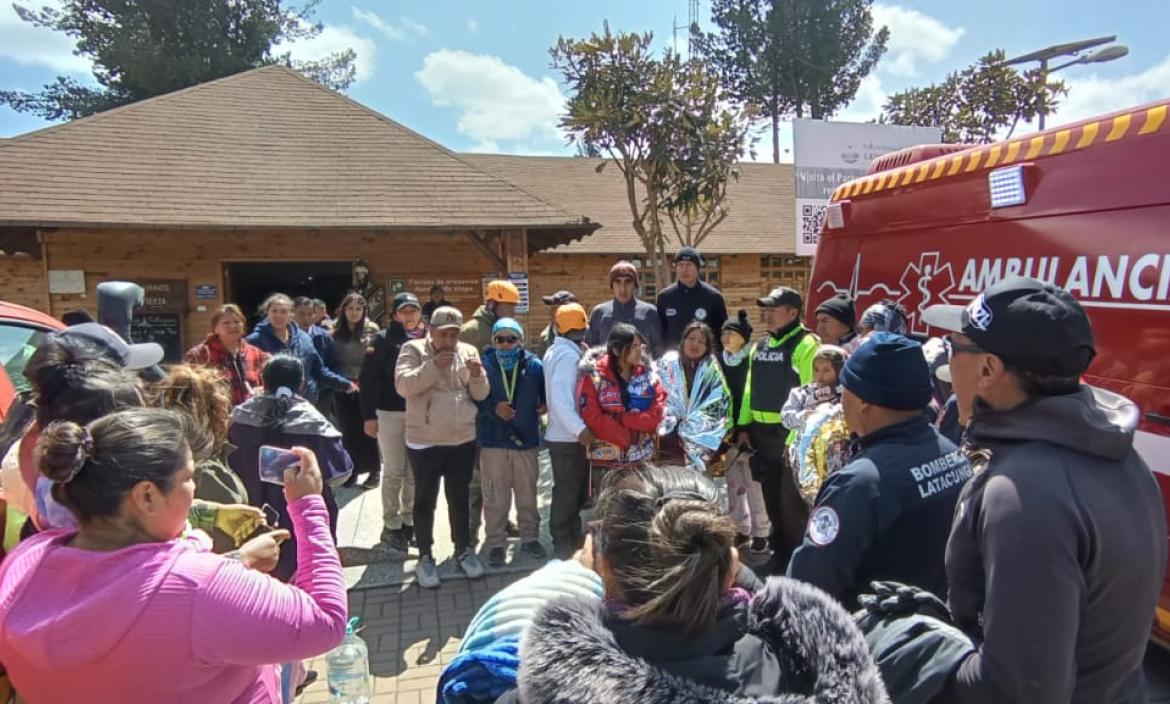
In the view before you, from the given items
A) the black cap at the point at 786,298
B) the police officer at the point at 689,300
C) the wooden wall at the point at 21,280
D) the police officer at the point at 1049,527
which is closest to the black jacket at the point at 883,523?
the police officer at the point at 1049,527

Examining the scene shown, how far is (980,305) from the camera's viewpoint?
4.67 feet

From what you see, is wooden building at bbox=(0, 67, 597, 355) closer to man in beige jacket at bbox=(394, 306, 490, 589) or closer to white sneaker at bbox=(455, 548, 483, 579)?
man in beige jacket at bbox=(394, 306, 490, 589)

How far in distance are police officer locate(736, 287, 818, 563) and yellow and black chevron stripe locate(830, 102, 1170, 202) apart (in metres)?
0.95

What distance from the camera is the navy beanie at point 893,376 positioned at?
1.80 m

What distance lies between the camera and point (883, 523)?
1.68 meters

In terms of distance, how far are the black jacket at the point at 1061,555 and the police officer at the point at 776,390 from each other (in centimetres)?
301

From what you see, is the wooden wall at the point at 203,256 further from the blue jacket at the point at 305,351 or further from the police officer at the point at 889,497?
the police officer at the point at 889,497

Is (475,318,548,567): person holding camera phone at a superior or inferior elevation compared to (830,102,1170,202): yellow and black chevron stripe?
inferior

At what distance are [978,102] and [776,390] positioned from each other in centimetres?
1270

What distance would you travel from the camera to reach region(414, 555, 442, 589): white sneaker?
429 cm

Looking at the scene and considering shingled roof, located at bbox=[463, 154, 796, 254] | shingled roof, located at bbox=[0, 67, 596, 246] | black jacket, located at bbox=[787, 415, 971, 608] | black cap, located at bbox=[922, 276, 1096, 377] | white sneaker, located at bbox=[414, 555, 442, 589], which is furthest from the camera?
shingled roof, located at bbox=[463, 154, 796, 254]

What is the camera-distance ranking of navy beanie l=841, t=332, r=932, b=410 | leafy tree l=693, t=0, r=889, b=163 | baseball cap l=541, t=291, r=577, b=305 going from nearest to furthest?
navy beanie l=841, t=332, r=932, b=410 < baseball cap l=541, t=291, r=577, b=305 < leafy tree l=693, t=0, r=889, b=163

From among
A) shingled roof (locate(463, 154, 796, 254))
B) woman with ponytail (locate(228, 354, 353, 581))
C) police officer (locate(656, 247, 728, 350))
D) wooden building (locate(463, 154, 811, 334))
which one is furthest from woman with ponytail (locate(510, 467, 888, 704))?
shingled roof (locate(463, 154, 796, 254))

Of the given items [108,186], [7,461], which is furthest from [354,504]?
[108,186]
